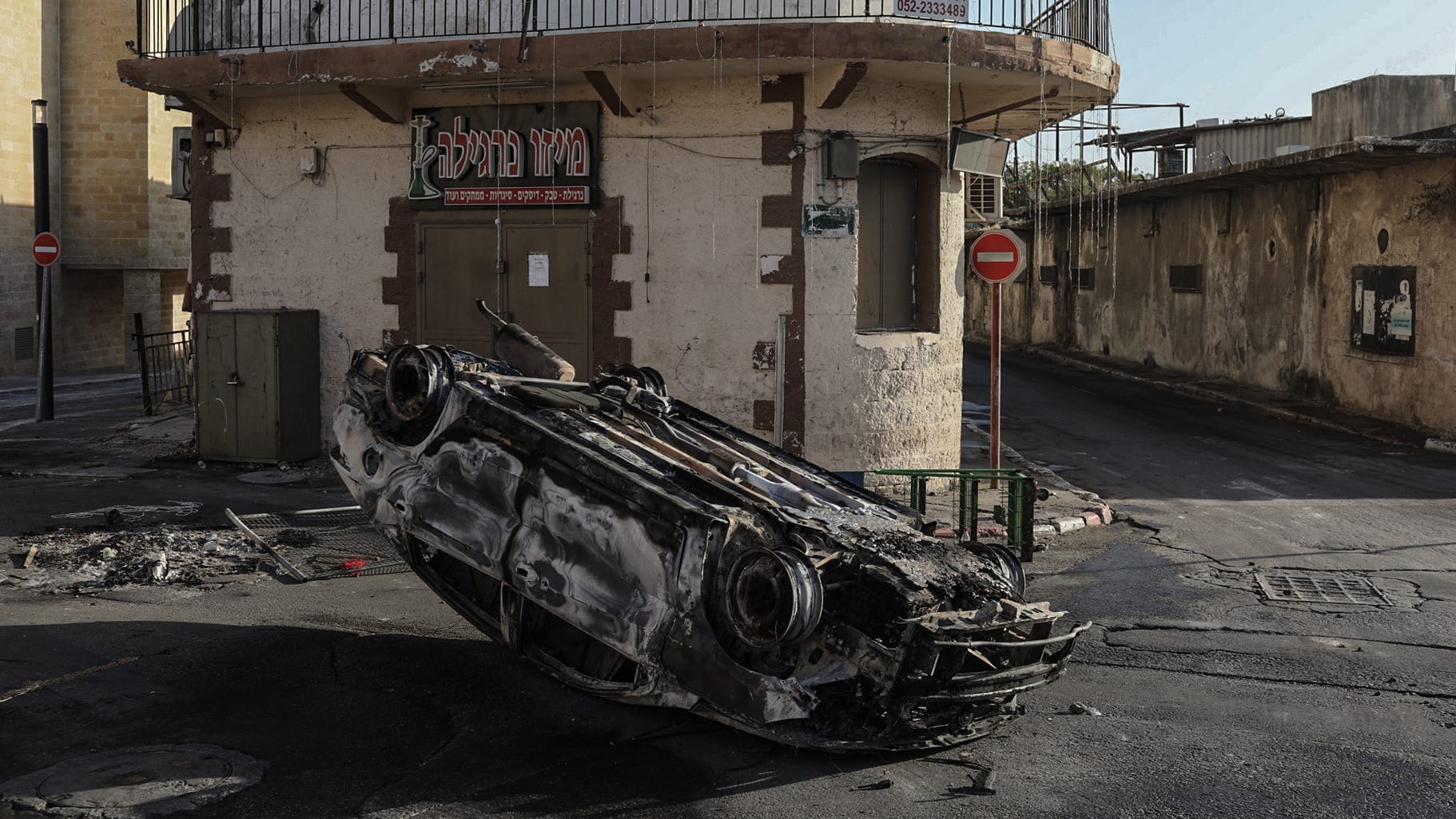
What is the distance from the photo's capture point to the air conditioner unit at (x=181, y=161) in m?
17.2

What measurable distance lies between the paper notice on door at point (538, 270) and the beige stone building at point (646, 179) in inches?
0.9

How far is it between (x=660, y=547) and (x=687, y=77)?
8146 mm

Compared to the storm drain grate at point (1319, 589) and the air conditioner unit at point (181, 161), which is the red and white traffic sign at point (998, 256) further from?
the air conditioner unit at point (181, 161)

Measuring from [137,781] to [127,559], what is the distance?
4.50m

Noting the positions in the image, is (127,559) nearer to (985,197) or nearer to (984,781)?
(984,781)

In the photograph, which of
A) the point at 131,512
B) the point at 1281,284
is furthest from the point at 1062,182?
the point at 131,512

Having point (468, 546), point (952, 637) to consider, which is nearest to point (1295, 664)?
point (952, 637)

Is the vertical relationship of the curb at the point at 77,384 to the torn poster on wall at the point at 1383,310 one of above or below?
below

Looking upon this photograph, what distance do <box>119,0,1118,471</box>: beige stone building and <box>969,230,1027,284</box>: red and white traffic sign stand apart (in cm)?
110

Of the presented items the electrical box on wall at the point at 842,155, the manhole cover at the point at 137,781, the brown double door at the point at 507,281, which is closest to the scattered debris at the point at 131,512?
the brown double door at the point at 507,281

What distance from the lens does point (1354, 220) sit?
20328 millimetres

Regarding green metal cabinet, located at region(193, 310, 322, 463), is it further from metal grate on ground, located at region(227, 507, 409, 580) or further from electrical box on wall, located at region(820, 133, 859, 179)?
electrical box on wall, located at region(820, 133, 859, 179)

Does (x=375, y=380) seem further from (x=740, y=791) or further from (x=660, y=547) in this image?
(x=740, y=791)

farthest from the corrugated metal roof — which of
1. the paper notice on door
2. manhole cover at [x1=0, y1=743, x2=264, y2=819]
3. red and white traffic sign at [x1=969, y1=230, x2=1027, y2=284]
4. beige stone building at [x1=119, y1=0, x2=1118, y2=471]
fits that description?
manhole cover at [x1=0, y1=743, x2=264, y2=819]
